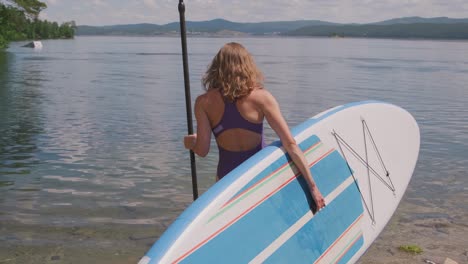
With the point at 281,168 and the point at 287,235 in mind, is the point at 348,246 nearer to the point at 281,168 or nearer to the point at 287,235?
the point at 287,235

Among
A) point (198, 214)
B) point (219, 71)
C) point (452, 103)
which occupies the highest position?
point (219, 71)

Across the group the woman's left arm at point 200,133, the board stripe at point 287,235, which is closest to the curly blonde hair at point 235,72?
the woman's left arm at point 200,133

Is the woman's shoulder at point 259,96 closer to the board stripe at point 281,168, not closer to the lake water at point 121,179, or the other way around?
the board stripe at point 281,168

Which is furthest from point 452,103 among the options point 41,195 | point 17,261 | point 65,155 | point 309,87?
point 17,261

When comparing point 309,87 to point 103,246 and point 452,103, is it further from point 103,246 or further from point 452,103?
point 103,246

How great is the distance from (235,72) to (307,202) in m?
1.18

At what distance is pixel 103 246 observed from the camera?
224 inches

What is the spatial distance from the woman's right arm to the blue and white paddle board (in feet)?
0.29

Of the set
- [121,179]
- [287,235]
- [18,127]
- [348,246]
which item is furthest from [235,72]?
[18,127]

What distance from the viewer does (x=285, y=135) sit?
3.71 metres

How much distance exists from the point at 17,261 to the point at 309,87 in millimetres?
18026

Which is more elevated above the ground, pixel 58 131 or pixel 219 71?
pixel 219 71

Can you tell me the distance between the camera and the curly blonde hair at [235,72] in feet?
11.6

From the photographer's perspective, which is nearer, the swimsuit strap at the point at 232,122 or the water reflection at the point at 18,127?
the swimsuit strap at the point at 232,122
